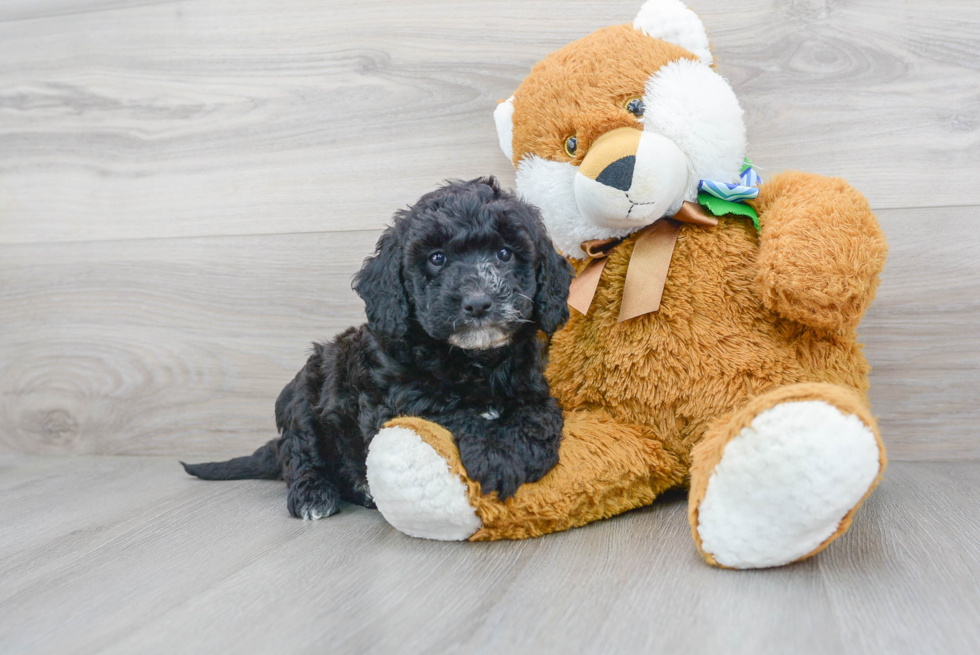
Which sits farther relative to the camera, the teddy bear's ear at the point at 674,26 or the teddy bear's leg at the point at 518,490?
the teddy bear's ear at the point at 674,26

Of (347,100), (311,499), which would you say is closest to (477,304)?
(311,499)

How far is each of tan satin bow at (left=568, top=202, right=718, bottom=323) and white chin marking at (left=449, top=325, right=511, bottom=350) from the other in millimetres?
263

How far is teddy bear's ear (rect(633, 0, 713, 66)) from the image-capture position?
5.20ft

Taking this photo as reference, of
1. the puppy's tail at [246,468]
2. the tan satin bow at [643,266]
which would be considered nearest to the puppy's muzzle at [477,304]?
the tan satin bow at [643,266]

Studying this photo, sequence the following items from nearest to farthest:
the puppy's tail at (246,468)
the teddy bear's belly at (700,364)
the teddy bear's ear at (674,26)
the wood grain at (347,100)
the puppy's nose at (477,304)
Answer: the puppy's nose at (477,304) → the teddy bear's belly at (700,364) → the teddy bear's ear at (674,26) → the wood grain at (347,100) → the puppy's tail at (246,468)

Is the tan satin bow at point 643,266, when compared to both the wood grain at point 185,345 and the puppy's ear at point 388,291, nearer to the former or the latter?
the puppy's ear at point 388,291

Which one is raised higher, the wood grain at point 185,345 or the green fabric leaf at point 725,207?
the green fabric leaf at point 725,207

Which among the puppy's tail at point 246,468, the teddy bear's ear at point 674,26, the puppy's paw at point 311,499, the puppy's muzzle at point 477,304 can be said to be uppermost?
the teddy bear's ear at point 674,26

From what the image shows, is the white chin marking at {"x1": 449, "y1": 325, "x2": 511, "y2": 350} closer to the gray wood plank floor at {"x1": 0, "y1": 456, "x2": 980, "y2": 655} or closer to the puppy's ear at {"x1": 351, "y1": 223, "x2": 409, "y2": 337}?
the puppy's ear at {"x1": 351, "y1": 223, "x2": 409, "y2": 337}

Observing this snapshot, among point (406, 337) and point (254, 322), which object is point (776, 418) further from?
point (254, 322)

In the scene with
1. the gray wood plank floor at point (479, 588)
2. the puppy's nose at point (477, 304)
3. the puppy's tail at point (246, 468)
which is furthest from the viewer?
the puppy's tail at point (246, 468)

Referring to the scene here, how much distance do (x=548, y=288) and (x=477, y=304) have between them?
0.21 m

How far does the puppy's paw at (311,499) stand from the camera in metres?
1.61

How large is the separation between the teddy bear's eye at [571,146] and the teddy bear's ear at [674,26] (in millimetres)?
294
